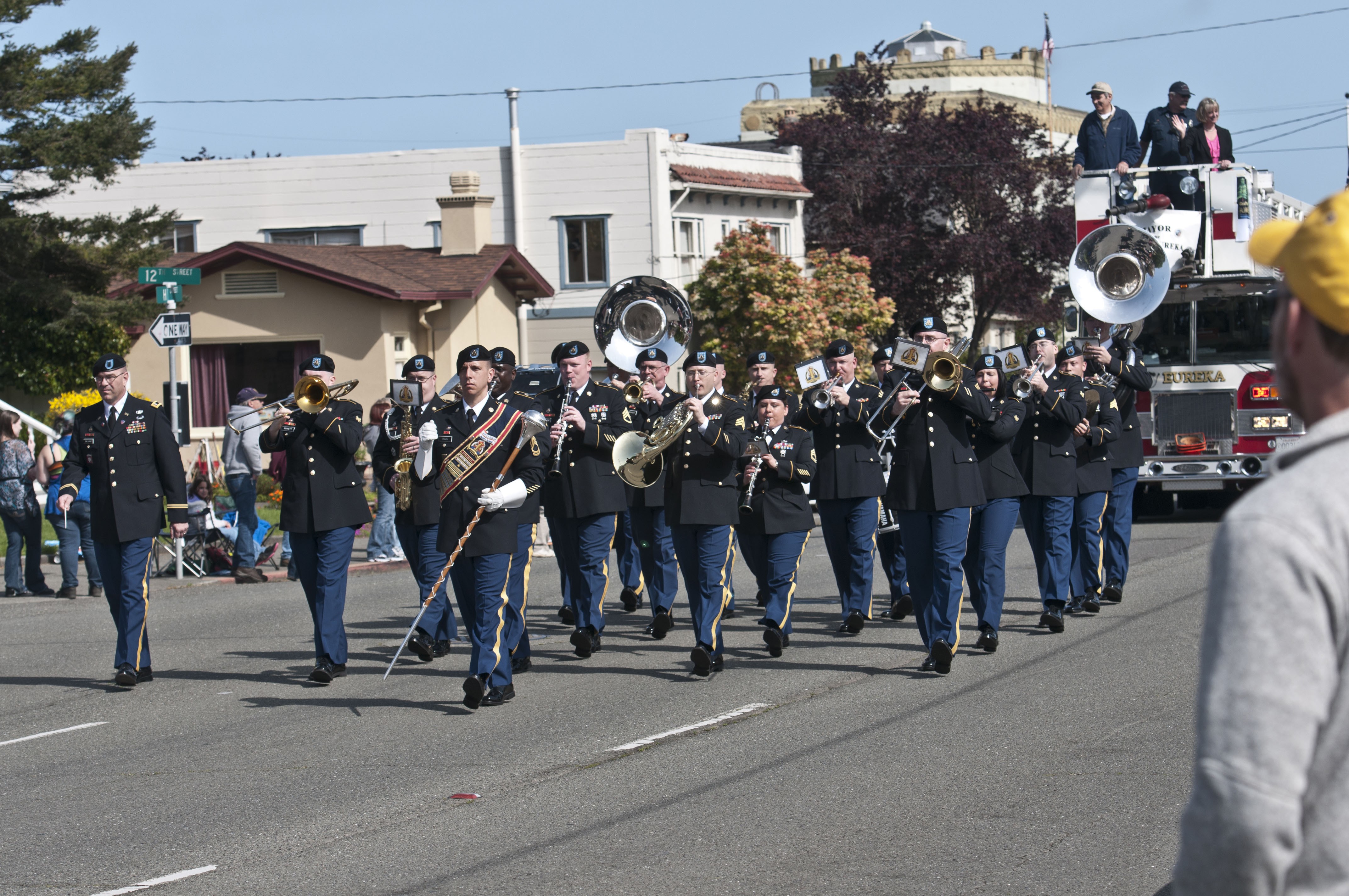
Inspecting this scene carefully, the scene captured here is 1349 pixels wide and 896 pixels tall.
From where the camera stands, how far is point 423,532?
11.4 meters

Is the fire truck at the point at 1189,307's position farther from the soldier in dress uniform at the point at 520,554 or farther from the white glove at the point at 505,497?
the white glove at the point at 505,497

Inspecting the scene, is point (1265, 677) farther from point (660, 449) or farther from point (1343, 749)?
point (660, 449)

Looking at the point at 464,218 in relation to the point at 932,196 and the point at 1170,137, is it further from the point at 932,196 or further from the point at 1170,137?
the point at 1170,137

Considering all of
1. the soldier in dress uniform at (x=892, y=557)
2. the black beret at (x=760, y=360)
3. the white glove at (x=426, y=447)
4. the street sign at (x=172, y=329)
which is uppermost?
the street sign at (x=172, y=329)

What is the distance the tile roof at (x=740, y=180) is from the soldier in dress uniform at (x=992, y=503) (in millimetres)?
27804

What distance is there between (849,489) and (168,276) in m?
8.39

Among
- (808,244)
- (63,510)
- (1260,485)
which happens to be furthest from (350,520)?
(808,244)

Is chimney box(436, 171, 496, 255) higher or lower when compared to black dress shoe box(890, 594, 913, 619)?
higher

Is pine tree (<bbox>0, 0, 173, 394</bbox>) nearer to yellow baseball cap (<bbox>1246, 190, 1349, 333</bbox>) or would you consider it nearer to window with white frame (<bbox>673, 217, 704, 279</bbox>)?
window with white frame (<bbox>673, 217, 704, 279</bbox>)

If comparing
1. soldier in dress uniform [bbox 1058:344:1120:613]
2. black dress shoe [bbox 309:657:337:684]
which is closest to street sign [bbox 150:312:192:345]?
black dress shoe [bbox 309:657:337:684]

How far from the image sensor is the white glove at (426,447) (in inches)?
373

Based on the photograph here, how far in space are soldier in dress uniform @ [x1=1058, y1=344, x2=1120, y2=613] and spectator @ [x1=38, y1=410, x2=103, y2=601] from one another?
9.23m

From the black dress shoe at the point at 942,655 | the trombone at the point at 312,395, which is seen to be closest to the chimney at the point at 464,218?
the trombone at the point at 312,395

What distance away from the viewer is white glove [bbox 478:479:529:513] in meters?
8.98
